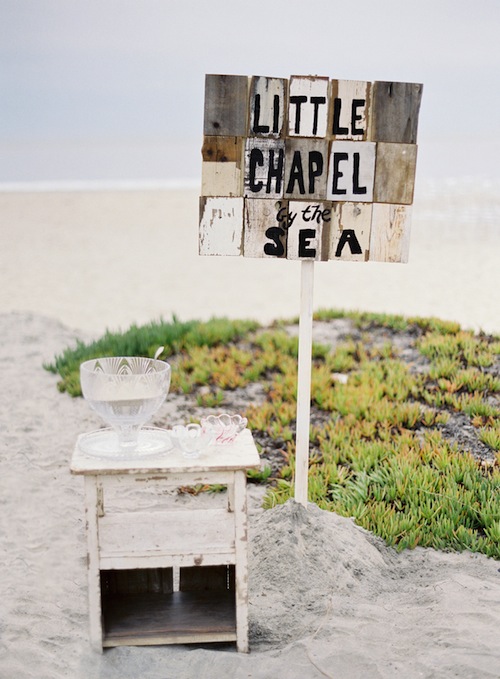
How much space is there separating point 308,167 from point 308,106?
10.1 inches

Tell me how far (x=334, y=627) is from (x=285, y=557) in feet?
1.48

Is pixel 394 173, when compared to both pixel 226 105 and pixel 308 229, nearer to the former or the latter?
pixel 308 229

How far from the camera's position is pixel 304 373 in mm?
3562

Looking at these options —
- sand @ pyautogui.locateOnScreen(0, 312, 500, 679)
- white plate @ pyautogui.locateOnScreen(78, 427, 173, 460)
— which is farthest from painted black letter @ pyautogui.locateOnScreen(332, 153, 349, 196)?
sand @ pyautogui.locateOnScreen(0, 312, 500, 679)

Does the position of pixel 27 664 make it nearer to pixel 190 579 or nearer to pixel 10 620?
pixel 10 620

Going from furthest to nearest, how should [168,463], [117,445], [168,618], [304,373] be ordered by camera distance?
[304,373], [168,618], [117,445], [168,463]

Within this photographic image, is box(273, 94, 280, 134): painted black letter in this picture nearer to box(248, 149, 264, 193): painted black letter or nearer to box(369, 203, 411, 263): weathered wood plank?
box(248, 149, 264, 193): painted black letter

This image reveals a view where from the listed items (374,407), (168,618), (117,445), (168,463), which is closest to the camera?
(168,463)

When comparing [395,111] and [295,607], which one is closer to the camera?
[295,607]

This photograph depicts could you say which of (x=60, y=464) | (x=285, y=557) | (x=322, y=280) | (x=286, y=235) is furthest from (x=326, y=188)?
(x=322, y=280)

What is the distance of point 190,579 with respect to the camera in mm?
3316

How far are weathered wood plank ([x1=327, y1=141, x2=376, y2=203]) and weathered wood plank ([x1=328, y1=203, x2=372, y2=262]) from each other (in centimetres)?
4

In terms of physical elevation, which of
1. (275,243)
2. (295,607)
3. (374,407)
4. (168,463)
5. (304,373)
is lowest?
(295,607)

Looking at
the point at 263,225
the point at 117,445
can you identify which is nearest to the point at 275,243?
the point at 263,225
